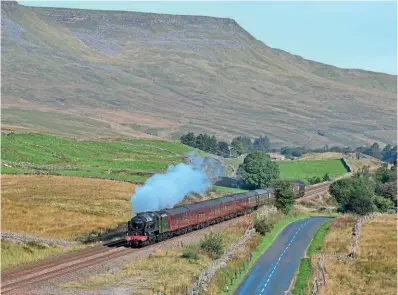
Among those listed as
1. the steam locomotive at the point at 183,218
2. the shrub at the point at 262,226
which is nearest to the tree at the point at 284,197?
the steam locomotive at the point at 183,218

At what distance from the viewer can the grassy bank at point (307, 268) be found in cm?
4747

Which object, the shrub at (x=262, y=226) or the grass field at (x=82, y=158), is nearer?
the shrub at (x=262, y=226)

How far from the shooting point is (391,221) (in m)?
96.3

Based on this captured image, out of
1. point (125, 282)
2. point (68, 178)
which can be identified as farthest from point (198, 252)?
point (68, 178)

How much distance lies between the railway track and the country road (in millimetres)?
10290

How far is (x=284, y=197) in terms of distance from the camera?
104 meters

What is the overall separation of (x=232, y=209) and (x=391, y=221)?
26795 millimetres

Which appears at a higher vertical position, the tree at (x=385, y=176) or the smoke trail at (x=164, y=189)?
the smoke trail at (x=164, y=189)

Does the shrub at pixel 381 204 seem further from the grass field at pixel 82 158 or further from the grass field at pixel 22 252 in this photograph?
the grass field at pixel 22 252

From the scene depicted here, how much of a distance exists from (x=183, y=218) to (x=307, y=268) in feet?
52.5

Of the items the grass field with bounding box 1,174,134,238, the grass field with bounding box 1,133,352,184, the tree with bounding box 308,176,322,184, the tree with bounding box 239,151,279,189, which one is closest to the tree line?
the tree with bounding box 239,151,279,189

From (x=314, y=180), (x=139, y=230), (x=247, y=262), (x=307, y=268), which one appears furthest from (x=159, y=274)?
Result: (x=314, y=180)

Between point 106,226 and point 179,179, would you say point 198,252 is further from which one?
point 179,179

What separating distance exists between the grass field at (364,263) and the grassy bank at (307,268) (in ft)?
3.21
